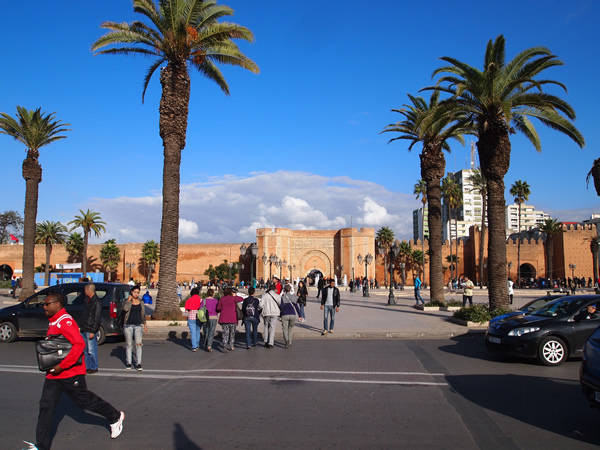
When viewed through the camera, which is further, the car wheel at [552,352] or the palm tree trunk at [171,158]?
the palm tree trunk at [171,158]

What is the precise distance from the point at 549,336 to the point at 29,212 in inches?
983

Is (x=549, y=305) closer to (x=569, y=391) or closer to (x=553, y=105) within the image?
(x=569, y=391)

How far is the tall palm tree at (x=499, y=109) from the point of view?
1548 centimetres

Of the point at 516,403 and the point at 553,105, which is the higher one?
the point at 553,105

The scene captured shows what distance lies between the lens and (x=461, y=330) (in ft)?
47.4

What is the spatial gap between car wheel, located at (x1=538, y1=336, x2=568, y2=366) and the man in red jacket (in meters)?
7.49

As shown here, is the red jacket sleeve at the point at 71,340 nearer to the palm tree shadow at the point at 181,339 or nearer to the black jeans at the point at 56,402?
the black jeans at the point at 56,402

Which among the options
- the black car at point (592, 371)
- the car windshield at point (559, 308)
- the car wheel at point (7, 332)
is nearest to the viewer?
the black car at point (592, 371)

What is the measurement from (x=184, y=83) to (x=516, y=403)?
1456 cm

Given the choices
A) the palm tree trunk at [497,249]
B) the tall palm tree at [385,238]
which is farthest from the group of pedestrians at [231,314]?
the tall palm tree at [385,238]

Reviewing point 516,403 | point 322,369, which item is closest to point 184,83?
point 322,369

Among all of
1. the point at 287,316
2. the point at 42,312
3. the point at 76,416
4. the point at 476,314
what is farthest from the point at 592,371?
the point at 42,312

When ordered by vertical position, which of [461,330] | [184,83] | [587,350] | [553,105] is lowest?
[461,330]

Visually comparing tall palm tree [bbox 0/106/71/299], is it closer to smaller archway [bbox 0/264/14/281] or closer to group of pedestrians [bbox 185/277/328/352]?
group of pedestrians [bbox 185/277/328/352]
